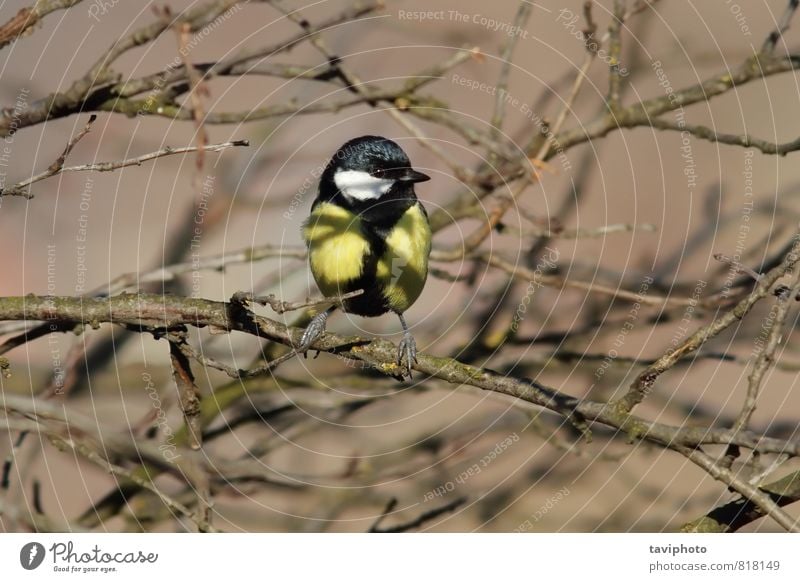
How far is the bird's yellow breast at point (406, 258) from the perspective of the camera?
1.52 meters

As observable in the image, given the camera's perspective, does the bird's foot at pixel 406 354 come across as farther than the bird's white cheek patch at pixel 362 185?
No

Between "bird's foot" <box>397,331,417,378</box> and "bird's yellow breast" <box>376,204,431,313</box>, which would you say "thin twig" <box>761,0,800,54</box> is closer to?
"bird's yellow breast" <box>376,204,431,313</box>

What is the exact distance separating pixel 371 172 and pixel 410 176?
0.29 feet

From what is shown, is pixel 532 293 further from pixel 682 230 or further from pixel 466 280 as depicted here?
pixel 682 230

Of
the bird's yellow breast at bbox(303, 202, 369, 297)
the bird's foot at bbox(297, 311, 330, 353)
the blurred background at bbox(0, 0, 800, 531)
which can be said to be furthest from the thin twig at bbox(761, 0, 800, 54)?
the bird's foot at bbox(297, 311, 330, 353)

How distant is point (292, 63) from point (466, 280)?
1.84 feet

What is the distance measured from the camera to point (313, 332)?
1449mm

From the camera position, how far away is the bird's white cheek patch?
1.56m

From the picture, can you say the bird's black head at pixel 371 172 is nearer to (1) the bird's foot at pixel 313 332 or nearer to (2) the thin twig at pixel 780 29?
(1) the bird's foot at pixel 313 332

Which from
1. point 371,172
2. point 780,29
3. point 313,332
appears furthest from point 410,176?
point 780,29

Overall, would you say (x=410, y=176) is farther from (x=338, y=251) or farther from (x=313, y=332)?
(x=313, y=332)

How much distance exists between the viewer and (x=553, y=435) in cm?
161

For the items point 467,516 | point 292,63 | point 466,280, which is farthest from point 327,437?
point 292,63

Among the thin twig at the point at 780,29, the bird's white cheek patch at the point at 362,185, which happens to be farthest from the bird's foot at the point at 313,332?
the thin twig at the point at 780,29
